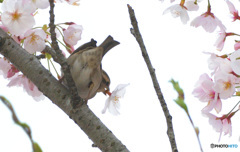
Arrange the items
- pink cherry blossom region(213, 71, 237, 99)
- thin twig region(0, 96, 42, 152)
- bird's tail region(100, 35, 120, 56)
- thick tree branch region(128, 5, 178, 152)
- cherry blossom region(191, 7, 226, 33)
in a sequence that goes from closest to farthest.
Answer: thin twig region(0, 96, 42, 152)
thick tree branch region(128, 5, 178, 152)
pink cherry blossom region(213, 71, 237, 99)
cherry blossom region(191, 7, 226, 33)
bird's tail region(100, 35, 120, 56)

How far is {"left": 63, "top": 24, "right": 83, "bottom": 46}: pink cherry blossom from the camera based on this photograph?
3.11 metres

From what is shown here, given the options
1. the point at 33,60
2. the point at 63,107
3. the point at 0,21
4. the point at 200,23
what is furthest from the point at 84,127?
the point at 200,23

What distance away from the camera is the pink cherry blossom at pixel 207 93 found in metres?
2.66

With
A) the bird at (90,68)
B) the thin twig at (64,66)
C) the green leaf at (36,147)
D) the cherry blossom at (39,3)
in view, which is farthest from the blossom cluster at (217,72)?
the green leaf at (36,147)

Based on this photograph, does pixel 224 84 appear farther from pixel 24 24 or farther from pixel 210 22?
pixel 24 24

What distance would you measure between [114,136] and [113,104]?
0.85 m

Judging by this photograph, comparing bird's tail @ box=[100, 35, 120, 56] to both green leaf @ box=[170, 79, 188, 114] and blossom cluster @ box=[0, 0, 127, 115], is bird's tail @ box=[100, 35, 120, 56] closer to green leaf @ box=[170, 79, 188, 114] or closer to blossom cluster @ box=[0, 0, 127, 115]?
blossom cluster @ box=[0, 0, 127, 115]

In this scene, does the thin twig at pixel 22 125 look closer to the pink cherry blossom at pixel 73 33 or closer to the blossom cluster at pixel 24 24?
the blossom cluster at pixel 24 24

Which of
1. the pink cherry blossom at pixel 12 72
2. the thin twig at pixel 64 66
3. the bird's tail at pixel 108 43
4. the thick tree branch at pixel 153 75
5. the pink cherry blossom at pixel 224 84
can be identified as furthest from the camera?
the bird's tail at pixel 108 43

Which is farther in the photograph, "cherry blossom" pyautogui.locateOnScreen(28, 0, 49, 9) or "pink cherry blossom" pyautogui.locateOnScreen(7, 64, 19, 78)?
"pink cherry blossom" pyautogui.locateOnScreen(7, 64, 19, 78)

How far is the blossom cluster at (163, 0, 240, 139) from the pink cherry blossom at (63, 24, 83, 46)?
0.83 m

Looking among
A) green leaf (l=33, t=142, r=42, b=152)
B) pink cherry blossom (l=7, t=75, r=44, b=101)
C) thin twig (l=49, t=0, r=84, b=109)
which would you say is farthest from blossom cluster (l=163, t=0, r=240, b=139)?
green leaf (l=33, t=142, r=42, b=152)

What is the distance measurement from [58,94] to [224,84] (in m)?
1.19

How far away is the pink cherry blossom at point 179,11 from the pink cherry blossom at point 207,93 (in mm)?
802
